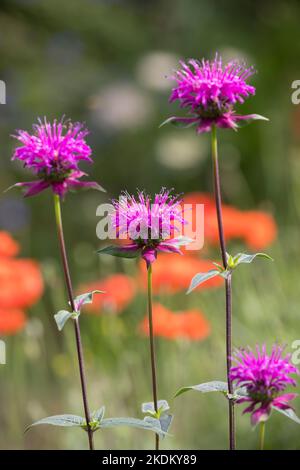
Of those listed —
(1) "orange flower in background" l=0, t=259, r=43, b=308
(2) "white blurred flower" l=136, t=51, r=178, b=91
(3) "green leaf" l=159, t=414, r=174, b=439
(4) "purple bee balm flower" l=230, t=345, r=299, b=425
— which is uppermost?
(2) "white blurred flower" l=136, t=51, r=178, b=91

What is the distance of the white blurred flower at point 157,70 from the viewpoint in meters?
2.57

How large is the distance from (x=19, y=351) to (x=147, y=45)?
1582 millimetres

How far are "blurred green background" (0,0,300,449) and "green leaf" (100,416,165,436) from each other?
0.77 meters

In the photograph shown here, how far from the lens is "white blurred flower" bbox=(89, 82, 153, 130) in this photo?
2.69 meters

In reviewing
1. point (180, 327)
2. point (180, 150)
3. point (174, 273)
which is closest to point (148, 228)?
point (180, 327)

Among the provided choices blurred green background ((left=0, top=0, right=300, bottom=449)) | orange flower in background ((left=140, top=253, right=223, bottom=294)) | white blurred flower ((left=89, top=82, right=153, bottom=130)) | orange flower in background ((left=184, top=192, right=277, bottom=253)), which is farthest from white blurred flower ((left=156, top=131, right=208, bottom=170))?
orange flower in background ((left=140, top=253, right=223, bottom=294))

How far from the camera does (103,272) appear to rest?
2.44 meters

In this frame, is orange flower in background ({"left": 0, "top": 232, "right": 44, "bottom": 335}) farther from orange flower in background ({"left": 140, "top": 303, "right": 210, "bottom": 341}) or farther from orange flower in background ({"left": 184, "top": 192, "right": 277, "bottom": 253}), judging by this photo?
orange flower in background ({"left": 184, "top": 192, "right": 277, "bottom": 253})

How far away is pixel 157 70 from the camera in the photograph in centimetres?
258

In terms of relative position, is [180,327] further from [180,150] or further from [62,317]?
[180,150]

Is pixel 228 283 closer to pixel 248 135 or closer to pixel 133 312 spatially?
pixel 133 312

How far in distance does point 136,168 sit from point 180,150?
0.89 feet

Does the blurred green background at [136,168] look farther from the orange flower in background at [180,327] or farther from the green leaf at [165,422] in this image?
the green leaf at [165,422]
